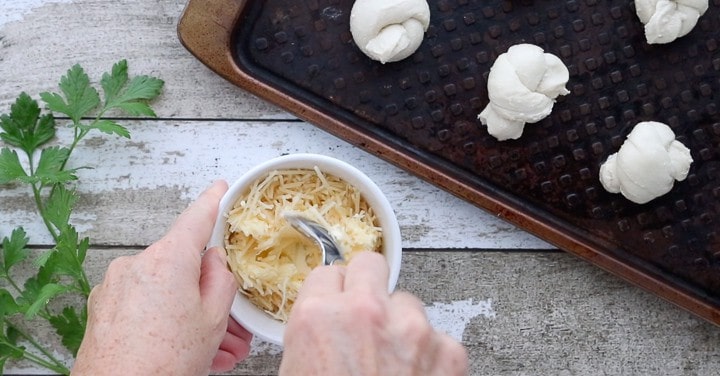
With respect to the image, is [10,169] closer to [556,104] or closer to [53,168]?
[53,168]

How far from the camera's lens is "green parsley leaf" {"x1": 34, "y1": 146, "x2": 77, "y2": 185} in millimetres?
982

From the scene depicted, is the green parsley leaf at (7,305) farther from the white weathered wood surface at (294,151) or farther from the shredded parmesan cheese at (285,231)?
the shredded parmesan cheese at (285,231)

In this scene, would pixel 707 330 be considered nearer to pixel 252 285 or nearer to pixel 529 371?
pixel 529 371

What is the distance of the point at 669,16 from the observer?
96 centimetres

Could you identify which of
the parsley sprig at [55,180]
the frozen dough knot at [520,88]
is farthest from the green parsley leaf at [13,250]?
the frozen dough knot at [520,88]

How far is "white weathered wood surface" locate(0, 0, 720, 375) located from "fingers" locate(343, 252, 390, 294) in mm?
381

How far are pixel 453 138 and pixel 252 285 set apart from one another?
0.35 m

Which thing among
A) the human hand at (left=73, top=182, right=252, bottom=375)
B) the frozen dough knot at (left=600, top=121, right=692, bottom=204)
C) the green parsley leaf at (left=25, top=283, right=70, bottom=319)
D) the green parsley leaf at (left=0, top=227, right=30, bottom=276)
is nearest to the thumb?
the human hand at (left=73, top=182, right=252, bottom=375)

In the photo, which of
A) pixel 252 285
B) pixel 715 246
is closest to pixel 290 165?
pixel 252 285

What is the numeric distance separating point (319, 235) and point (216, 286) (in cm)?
15

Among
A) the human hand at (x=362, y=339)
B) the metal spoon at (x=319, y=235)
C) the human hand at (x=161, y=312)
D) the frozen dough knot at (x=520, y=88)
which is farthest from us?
the frozen dough knot at (x=520, y=88)

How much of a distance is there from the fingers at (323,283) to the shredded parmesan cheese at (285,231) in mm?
196

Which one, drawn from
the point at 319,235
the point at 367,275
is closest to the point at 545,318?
the point at 319,235

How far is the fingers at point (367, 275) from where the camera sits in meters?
0.63
